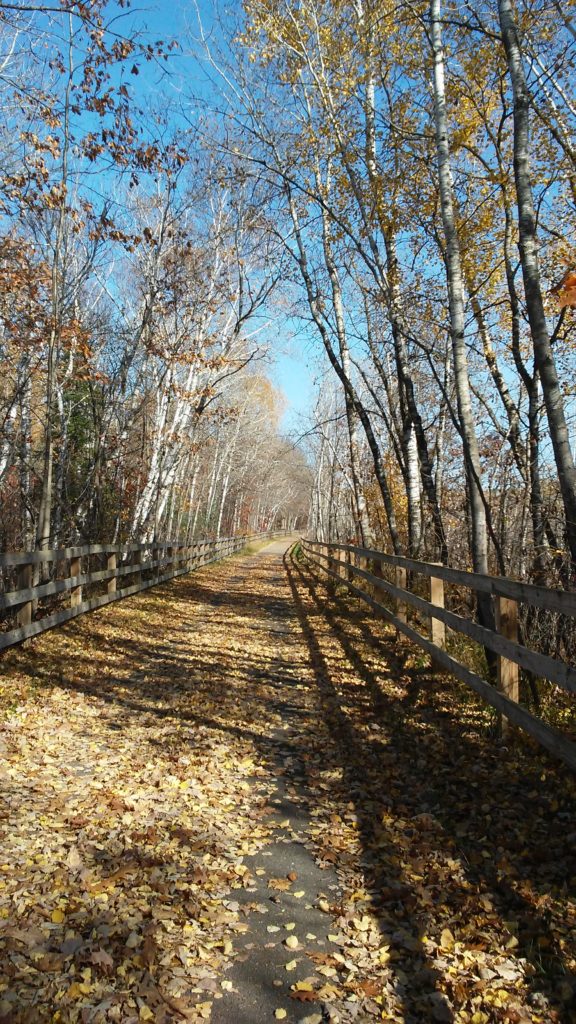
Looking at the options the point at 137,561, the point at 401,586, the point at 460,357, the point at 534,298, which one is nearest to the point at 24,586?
the point at 401,586

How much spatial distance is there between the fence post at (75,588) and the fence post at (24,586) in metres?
1.81

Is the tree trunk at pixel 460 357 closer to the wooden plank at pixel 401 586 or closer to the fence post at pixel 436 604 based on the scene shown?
the fence post at pixel 436 604

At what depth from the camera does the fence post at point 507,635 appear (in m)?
4.61

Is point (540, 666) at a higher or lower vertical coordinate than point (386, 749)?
higher

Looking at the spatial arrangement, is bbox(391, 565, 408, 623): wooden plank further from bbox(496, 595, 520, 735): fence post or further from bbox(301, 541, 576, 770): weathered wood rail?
bbox(496, 595, 520, 735): fence post

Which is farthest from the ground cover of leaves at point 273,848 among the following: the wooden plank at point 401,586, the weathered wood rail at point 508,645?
the wooden plank at point 401,586

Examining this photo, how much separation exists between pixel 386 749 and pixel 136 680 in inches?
126

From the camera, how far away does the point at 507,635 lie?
465cm

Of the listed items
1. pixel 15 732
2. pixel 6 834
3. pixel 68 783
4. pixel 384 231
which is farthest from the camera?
pixel 384 231

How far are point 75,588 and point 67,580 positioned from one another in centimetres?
68

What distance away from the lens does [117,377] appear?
13.2 metres

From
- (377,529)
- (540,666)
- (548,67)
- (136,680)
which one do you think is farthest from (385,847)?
(377,529)

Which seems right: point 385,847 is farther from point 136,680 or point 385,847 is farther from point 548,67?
point 548,67

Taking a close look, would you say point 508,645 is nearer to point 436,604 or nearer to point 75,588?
point 436,604
